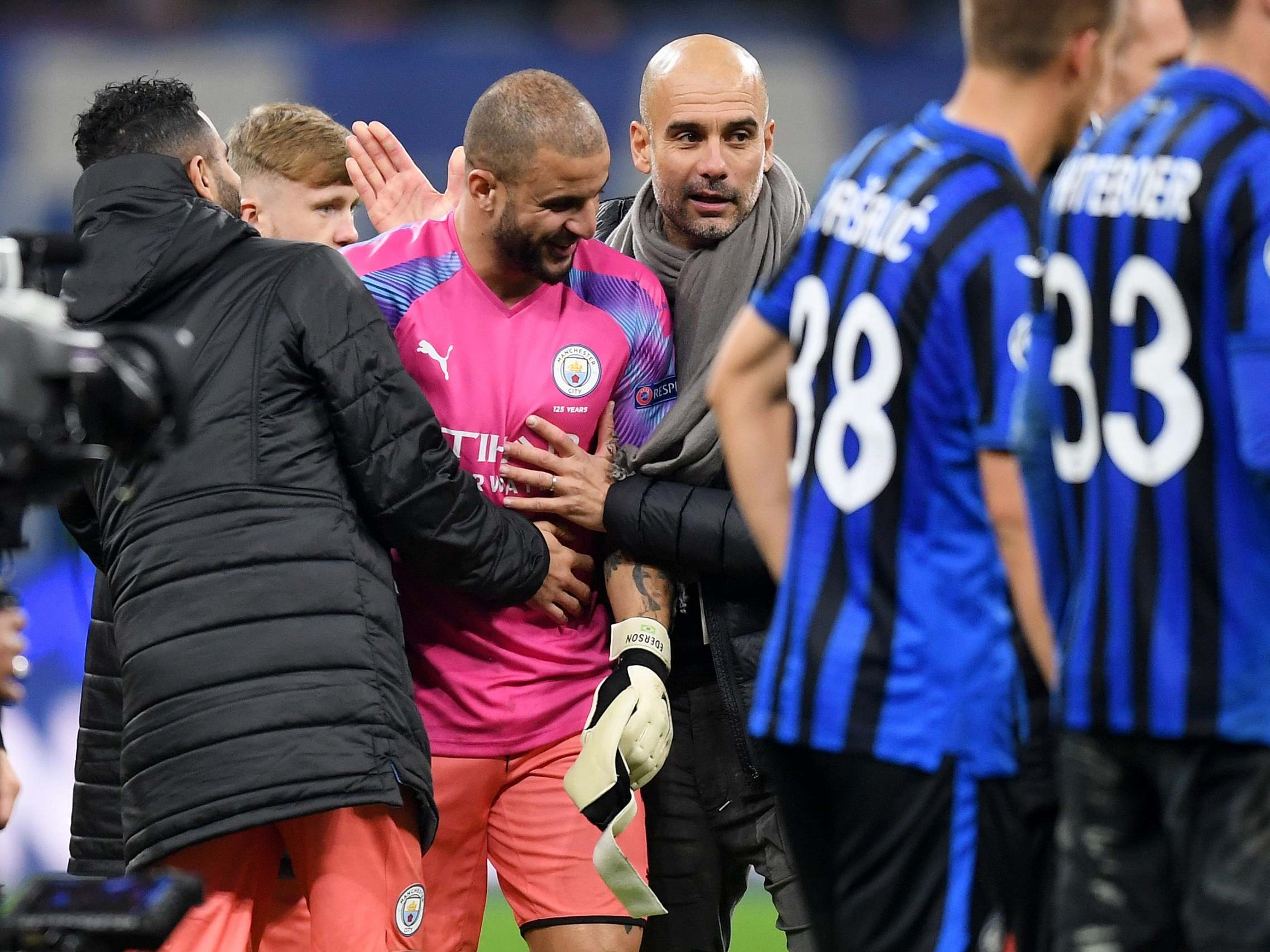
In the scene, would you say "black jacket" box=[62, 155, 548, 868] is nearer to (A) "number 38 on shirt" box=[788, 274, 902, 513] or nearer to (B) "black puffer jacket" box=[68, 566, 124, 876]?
(B) "black puffer jacket" box=[68, 566, 124, 876]

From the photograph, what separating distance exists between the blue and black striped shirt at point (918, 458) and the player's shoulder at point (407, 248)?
157cm

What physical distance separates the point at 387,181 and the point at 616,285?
0.81 meters

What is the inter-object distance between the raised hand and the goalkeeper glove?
134 centimetres

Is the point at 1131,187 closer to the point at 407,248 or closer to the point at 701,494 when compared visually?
the point at 701,494

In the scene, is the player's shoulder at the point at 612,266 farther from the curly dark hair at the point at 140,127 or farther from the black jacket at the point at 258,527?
the curly dark hair at the point at 140,127

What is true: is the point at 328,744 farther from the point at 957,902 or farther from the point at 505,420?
the point at 957,902

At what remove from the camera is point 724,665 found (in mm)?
3799

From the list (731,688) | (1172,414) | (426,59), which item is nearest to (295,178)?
(731,688)

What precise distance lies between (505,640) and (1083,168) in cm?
183

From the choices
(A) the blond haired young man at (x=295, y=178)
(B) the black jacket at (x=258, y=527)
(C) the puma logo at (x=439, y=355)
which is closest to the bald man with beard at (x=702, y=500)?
(C) the puma logo at (x=439, y=355)

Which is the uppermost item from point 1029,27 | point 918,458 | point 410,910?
point 1029,27

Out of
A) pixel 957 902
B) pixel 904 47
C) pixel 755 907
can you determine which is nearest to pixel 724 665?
pixel 957 902

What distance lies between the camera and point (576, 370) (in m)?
3.74

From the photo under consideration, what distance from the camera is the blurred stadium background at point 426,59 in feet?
25.5
